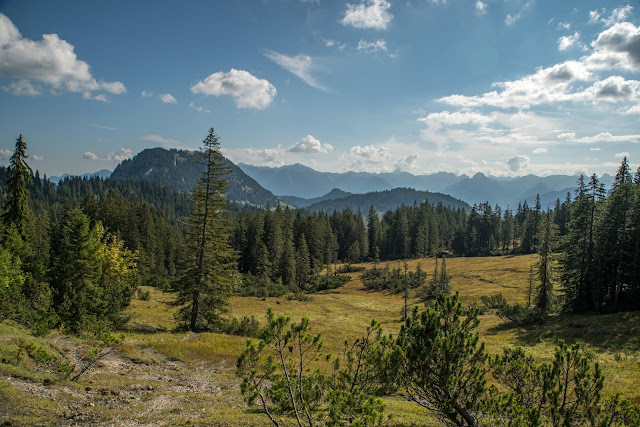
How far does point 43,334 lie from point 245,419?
1306 cm

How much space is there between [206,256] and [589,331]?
120 feet

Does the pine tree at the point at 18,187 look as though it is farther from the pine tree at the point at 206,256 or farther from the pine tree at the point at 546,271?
the pine tree at the point at 546,271

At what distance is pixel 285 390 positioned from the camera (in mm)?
7449

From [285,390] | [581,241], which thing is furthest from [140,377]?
[581,241]

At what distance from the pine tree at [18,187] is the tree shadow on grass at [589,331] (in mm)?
51372

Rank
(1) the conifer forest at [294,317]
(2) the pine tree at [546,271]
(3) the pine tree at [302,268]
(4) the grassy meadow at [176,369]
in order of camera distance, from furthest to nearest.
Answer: (3) the pine tree at [302,268] → (2) the pine tree at [546,271] → (4) the grassy meadow at [176,369] → (1) the conifer forest at [294,317]

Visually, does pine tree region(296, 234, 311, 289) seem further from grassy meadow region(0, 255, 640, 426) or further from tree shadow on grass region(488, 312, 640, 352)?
tree shadow on grass region(488, 312, 640, 352)

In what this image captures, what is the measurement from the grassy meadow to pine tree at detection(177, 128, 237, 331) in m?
1.83

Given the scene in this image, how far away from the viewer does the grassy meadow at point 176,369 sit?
9.80 meters

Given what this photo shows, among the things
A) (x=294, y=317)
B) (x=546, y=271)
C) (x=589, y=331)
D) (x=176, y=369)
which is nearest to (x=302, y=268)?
(x=294, y=317)

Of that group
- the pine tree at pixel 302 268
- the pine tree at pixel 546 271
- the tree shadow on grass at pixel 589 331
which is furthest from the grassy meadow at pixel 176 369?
the pine tree at pixel 302 268

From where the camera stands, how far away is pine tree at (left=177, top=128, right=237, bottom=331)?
2575 centimetres

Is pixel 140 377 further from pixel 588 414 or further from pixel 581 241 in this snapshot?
pixel 581 241

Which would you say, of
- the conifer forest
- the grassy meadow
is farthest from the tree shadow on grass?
the conifer forest
